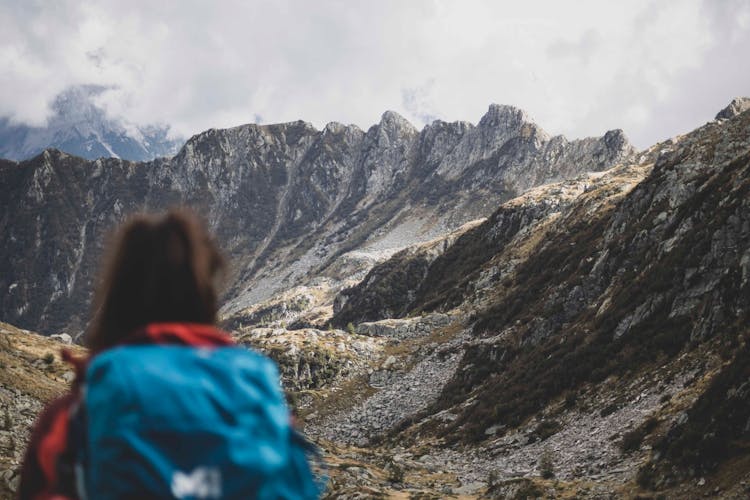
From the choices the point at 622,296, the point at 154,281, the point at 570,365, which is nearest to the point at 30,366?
the point at 154,281

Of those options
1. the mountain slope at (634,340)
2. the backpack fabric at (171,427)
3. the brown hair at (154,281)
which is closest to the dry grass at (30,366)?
the brown hair at (154,281)

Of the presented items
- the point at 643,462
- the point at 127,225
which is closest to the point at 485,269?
the point at 643,462

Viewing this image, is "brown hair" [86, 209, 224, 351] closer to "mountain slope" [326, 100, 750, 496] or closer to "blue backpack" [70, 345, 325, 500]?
"blue backpack" [70, 345, 325, 500]

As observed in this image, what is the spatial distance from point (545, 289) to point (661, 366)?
25.4m

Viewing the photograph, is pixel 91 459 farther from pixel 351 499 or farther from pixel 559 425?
pixel 559 425

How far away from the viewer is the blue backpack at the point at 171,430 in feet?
6.30

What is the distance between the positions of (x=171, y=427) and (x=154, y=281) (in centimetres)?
64

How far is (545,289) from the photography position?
5122 centimetres

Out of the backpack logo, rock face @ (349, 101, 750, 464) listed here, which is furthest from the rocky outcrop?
the backpack logo

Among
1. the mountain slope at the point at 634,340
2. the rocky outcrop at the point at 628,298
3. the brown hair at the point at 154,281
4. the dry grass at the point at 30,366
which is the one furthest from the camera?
the rocky outcrop at the point at 628,298

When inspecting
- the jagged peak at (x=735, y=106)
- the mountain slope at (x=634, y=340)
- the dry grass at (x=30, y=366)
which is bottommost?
the mountain slope at (x=634, y=340)

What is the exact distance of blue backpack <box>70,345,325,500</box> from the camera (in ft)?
6.30

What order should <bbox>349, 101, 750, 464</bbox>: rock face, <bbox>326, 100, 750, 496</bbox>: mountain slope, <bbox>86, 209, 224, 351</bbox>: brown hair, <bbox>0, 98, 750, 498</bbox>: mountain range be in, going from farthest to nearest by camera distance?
<bbox>349, 101, 750, 464</bbox>: rock face, <bbox>326, 100, 750, 496</bbox>: mountain slope, <bbox>0, 98, 750, 498</bbox>: mountain range, <bbox>86, 209, 224, 351</bbox>: brown hair

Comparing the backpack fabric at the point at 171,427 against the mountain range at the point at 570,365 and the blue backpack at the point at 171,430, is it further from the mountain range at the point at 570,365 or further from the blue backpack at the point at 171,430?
the mountain range at the point at 570,365
